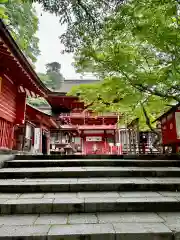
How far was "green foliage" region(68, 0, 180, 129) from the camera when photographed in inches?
190

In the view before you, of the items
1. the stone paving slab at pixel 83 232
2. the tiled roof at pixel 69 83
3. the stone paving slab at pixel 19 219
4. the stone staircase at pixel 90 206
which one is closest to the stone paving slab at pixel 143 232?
the stone staircase at pixel 90 206

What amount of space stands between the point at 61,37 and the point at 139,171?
445 cm

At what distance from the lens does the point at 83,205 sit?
10.2ft

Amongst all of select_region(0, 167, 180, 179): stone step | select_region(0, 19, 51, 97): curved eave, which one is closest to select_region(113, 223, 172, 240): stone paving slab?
select_region(0, 167, 180, 179): stone step

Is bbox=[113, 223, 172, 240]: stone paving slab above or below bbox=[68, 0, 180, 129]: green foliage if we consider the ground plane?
below

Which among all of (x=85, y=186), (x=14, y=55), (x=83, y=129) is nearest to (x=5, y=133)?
(x=14, y=55)

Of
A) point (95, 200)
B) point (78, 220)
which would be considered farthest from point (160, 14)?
point (78, 220)

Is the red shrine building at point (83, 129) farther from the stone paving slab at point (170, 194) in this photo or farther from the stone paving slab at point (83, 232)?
the stone paving slab at point (83, 232)

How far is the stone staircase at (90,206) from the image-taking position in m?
2.40

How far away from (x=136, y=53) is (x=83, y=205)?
4.97 metres

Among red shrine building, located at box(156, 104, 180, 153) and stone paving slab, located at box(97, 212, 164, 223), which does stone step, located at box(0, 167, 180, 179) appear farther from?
red shrine building, located at box(156, 104, 180, 153)

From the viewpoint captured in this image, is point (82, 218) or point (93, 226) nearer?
point (93, 226)

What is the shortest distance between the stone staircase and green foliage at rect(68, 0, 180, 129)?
306cm

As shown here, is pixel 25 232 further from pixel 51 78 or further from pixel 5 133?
pixel 51 78
